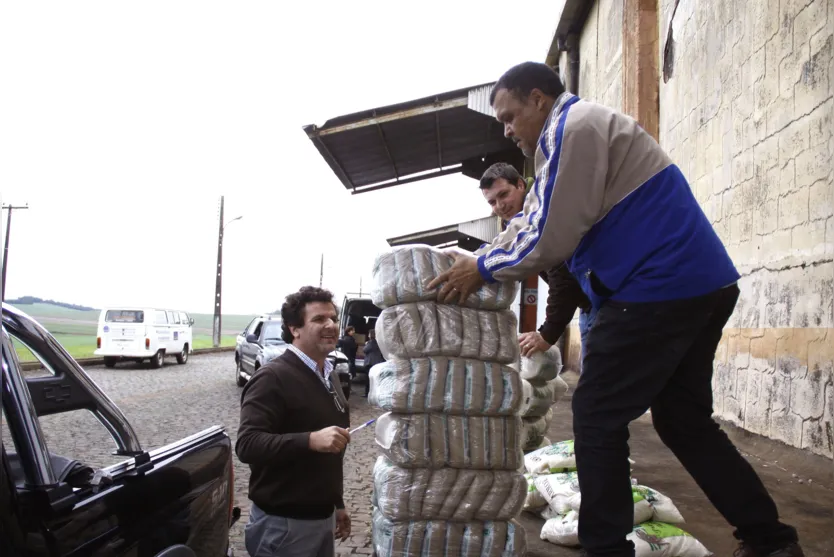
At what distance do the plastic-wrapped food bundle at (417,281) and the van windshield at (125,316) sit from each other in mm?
19695

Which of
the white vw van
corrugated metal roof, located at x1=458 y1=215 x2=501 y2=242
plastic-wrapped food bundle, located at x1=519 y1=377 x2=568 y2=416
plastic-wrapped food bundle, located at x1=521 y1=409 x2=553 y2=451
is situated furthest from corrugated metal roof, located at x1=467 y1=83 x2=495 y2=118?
the white vw van

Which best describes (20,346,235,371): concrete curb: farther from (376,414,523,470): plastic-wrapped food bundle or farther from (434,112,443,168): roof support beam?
(434,112,443,168): roof support beam

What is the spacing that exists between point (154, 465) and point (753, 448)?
17.7ft

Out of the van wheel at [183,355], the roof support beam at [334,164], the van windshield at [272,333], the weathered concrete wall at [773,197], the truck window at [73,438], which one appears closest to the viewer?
the weathered concrete wall at [773,197]

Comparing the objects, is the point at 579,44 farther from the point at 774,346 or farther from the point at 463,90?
the point at 774,346

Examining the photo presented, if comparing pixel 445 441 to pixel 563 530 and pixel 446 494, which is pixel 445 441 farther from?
pixel 563 530

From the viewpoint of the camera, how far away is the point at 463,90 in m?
15.4

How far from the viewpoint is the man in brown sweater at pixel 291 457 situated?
2672mm

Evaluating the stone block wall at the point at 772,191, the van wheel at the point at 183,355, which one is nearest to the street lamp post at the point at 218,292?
the van wheel at the point at 183,355

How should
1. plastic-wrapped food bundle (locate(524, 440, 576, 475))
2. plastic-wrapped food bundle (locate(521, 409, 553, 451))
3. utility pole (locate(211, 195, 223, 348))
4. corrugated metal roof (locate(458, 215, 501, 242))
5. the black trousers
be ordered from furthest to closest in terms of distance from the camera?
1. utility pole (locate(211, 195, 223, 348))
2. corrugated metal roof (locate(458, 215, 501, 242))
3. plastic-wrapped food bundle (locate(521, 409, 553, 451))
4. plastic-wrapped food bundle (locate(524, 440, 576, 475))
5. the black trousers

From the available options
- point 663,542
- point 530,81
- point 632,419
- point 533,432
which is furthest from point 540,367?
point 530,81

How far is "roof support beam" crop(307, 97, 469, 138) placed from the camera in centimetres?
1496

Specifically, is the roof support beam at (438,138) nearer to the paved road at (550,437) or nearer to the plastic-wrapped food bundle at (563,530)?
the paved road at (550,437)

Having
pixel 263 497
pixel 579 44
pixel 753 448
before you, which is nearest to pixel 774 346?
pixel 753 448
